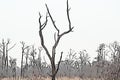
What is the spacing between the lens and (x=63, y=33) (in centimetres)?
421

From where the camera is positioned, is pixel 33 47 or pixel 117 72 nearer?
pixel 117 72

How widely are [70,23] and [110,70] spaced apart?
1024cm

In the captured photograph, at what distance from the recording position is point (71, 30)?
4.27 m

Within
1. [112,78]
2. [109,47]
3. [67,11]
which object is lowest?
[112,78]

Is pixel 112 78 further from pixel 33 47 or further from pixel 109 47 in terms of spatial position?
pixel 33 47

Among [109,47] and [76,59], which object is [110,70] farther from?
[76,59]

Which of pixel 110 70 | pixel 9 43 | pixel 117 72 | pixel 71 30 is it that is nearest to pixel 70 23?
pixel 71 30

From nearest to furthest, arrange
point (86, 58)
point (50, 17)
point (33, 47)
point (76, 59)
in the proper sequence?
point (50, 17) < point (33, 47) < point (76, 59) < point (86, 58)

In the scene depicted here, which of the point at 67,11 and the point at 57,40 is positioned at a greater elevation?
the point at 67,11

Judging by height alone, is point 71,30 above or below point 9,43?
below

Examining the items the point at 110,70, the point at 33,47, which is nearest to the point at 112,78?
the point at 110,70

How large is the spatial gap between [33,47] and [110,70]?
46369mm

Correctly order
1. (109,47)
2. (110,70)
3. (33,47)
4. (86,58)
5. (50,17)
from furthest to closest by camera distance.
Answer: (86,58), (33,47), (109,47), (110,70), (50,17)

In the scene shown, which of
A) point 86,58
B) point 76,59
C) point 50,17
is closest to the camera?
point 50,17
